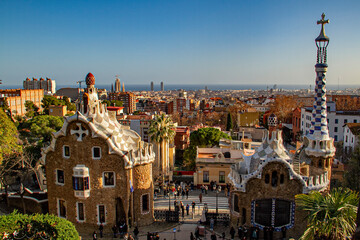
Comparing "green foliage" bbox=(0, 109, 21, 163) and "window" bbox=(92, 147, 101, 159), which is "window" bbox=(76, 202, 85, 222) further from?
"green foliage" bbox=(0, 109, 21, 163)

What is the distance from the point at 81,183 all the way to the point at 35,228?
242 inches

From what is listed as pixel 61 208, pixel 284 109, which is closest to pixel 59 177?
pixel 61 208

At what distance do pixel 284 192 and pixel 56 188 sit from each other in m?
18.3

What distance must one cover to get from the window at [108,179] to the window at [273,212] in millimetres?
11216

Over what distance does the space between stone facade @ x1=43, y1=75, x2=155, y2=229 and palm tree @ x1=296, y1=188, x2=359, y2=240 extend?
47.1 ft

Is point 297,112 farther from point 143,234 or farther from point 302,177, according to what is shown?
point 143,234

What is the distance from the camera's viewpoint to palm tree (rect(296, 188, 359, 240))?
14.5 m

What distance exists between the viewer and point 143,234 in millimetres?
25484

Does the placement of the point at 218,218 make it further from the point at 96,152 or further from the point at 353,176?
the point at 353,176

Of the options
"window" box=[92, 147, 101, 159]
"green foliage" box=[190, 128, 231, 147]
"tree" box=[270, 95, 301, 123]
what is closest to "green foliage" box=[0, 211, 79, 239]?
"window" box=[92, 147, 101, 159]

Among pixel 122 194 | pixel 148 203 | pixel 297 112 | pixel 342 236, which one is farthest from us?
pixel 297 112

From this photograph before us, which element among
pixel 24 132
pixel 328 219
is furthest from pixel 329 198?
pixel 24 132

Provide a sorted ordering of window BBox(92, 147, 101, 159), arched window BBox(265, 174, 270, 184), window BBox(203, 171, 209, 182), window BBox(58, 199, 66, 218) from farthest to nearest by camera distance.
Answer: window BBox(203, 171, 209, 182) < window BBox(58, 199, 66, 218) < window BBox(92, 147, 101, 159) < arched window BBox(265, 174, 270, 184)

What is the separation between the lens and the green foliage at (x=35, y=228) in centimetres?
1834
